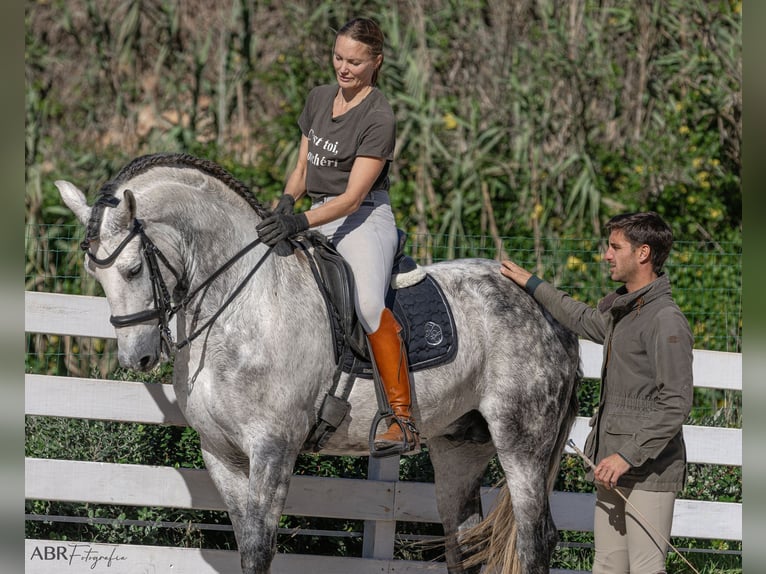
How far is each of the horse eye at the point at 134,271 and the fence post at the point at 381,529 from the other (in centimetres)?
220

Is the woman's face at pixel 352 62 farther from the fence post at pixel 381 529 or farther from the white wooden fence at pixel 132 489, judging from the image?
the fence post at pixel 381 529

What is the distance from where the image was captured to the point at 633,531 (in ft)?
12.0

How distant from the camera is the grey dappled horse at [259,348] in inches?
146

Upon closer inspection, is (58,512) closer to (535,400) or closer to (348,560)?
(348,560)

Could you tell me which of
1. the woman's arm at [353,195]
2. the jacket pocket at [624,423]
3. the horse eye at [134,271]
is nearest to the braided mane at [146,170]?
the horse eye at [134,271]

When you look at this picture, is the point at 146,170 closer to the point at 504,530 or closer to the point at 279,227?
the point at 279,227

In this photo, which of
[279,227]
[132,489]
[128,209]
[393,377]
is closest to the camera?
[128,209]

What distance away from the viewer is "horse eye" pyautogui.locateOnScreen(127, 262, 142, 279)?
3.64 meters

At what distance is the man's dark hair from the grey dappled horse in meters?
0.99

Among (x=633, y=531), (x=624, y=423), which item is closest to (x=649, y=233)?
(x=624, y=423)

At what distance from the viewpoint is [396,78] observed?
9.59 metres

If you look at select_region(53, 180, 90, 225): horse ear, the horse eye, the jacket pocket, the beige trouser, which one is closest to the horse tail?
the beige trouser

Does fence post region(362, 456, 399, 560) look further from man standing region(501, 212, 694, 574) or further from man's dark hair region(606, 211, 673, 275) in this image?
man's dark hair region(606, 211, 673, 275)

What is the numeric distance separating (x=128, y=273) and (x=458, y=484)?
6.93ft
